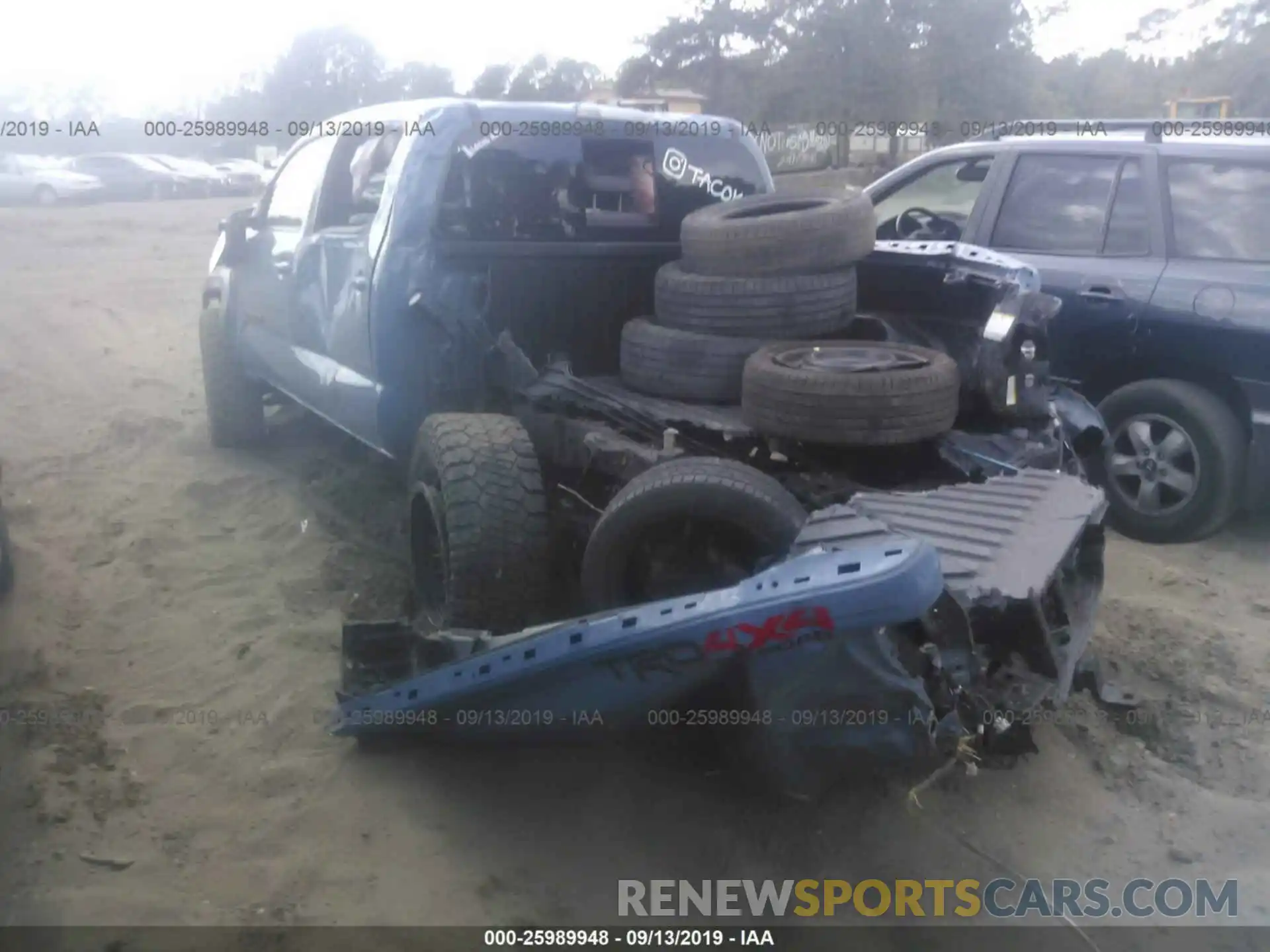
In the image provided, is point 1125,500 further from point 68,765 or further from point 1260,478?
point 68,765

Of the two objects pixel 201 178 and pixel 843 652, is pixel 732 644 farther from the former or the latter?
pixel 201 178

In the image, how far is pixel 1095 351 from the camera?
583 centimetres

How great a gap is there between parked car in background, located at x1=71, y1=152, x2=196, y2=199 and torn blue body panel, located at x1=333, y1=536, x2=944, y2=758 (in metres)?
30.7

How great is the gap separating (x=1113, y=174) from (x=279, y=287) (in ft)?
14.0

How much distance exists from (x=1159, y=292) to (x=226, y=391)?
4994mm

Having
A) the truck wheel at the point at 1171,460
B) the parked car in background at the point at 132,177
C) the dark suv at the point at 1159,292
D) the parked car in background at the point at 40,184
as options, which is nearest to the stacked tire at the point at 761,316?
the dark suv at the point at 1159,292

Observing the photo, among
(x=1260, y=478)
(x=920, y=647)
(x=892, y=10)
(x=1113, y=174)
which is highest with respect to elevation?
(x=892, y=10)

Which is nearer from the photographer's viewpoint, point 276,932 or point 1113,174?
point 276,932

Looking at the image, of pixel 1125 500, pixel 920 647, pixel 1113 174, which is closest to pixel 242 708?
pixel 920 647

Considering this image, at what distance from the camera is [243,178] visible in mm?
32812

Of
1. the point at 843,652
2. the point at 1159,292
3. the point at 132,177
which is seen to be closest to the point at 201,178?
the point at 132,177

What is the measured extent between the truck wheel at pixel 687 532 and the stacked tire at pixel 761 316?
18.1 inches

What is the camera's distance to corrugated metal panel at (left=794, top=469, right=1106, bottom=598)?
2.73 meters

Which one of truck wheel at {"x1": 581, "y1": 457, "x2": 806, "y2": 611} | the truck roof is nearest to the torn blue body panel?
truck wheel at {"x1": 581, "y1": 457, "x2": 806, "y2": 611}
